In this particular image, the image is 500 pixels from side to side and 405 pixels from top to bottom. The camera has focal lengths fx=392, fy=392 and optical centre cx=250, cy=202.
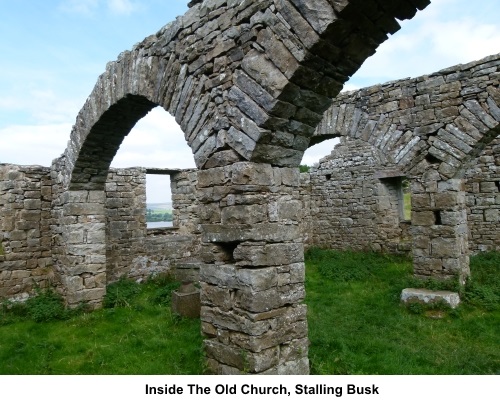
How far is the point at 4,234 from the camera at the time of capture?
7.54 meters

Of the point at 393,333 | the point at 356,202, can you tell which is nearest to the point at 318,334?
the point at 393,333

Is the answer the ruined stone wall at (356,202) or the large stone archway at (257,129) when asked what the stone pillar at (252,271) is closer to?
the large stone archway at (257,129)

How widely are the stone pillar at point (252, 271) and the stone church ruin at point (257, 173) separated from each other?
2 cm

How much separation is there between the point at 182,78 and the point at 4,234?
17.9 ft

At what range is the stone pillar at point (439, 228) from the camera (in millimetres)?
6801

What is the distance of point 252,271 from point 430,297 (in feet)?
14.0

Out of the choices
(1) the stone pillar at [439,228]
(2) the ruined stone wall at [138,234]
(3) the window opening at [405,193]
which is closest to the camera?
(1) the stone pillar at [439,228]

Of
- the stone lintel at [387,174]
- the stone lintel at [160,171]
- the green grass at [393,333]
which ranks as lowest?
the green grass at [393,333]

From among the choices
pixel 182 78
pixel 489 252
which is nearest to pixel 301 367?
pixel 182 78

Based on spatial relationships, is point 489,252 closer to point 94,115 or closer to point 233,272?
point 233,272

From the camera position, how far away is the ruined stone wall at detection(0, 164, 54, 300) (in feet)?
24.8

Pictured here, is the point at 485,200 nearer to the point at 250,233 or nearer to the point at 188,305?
the point at 188,305

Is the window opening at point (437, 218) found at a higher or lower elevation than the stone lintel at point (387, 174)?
lower

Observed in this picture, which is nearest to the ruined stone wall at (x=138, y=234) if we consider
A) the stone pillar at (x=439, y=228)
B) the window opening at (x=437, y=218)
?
the stone pillar at (x=439, y=228)
